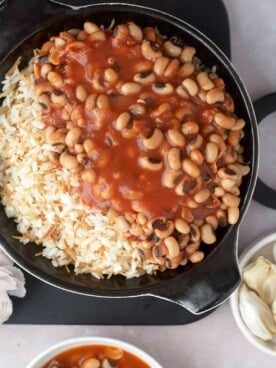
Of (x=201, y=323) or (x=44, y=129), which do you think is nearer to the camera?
(x=44, y=129)

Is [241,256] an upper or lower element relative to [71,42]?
lower

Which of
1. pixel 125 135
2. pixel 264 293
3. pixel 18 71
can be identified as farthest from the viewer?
pixel 264 293

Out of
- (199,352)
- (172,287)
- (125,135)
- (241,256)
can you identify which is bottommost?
(199,352)

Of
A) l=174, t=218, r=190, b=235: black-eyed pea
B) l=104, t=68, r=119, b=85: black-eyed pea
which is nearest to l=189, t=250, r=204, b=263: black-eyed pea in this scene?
l=174, t=218, r=190, b=235: black-eyed pea

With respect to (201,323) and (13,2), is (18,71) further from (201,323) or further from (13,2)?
(201,323)

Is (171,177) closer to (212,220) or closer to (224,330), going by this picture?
(212,220)

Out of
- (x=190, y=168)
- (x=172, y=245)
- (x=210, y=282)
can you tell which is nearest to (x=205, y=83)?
(x=190, y=168)

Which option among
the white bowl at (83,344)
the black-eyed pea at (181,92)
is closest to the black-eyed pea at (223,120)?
the black-eyed pea at (181,92)

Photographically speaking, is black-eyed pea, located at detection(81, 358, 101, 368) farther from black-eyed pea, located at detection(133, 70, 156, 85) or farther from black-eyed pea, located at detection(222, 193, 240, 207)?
black-eyed pea, located at detection(133, 70, 156, 85)

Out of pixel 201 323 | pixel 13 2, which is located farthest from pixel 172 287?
pixel 13 2
